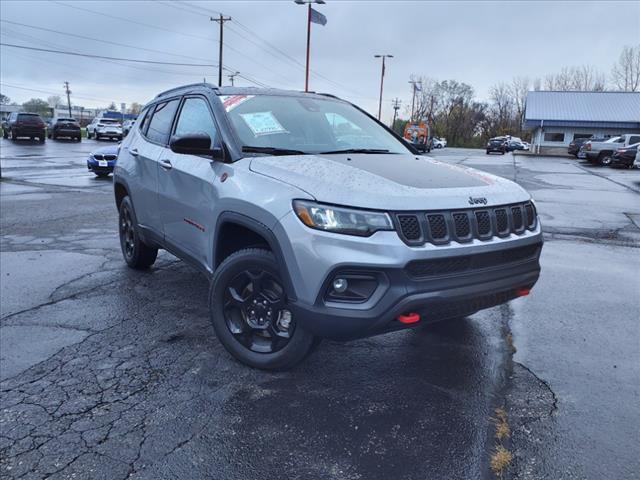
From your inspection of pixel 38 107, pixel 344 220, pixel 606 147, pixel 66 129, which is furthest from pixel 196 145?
pixel 38 107

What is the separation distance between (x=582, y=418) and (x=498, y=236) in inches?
44.8

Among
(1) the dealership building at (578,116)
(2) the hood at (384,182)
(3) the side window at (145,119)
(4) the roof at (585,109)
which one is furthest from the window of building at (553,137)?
(2) the hood at (384,182)

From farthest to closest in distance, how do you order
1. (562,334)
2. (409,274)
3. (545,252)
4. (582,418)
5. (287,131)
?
(545,252)
(562,334)
(287,131)
(582,418)
(409,274)

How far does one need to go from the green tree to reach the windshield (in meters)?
113

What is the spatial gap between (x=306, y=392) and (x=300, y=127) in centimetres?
198

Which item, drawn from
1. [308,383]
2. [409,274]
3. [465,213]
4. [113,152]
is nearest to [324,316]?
[409,274]

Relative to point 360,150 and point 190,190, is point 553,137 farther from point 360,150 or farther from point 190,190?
point 190,190

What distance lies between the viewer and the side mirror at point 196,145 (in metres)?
3.59

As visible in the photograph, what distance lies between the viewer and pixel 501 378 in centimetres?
349

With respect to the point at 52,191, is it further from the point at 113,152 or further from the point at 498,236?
the point at 498,236

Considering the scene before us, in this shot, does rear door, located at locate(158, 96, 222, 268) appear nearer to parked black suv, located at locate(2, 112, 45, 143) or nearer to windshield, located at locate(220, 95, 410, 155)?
windshield, located at locate(220, 95, 410, 155)

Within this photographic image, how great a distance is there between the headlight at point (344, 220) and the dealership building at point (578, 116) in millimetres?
51940

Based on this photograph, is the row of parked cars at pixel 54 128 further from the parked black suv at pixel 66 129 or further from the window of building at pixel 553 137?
the window of building at pixel 553 137

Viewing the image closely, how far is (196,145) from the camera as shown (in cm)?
360
